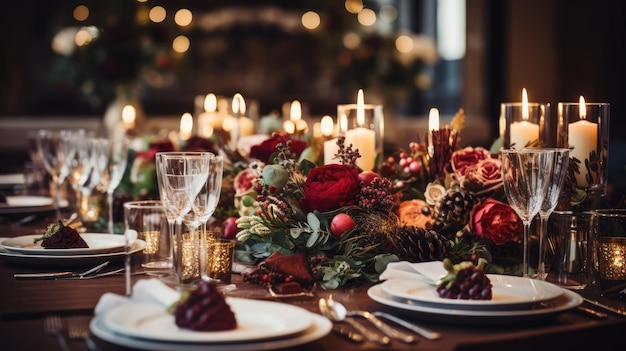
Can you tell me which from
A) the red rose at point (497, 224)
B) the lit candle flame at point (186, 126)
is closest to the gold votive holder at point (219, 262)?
the red rose at point (497, 224)

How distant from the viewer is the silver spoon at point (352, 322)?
3.80 ft

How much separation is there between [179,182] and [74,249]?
0.40 m

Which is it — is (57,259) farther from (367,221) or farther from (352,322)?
(352,322)

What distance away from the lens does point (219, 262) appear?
5.17 ft

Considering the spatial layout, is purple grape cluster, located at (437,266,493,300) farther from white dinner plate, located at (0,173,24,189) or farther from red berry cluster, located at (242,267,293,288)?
white dinner plate, located at (0,173,24,189)

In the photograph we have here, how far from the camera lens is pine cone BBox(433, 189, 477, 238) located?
1.72m

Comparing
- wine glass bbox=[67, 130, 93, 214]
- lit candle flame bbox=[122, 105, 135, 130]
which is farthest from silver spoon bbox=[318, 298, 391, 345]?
lit candle flame bbox=[122, 105, 135, 130]

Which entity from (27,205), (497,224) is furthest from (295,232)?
(27,205)

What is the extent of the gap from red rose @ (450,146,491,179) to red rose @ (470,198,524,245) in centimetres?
13

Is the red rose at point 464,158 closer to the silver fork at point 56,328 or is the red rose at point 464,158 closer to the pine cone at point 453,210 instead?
the pine cone at point 453,210

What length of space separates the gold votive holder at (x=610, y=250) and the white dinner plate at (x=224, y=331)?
0.59 meters

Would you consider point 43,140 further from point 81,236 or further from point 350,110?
point 350,110

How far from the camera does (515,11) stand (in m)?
6.91

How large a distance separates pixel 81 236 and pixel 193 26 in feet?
19.7
